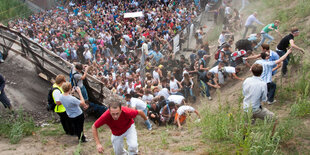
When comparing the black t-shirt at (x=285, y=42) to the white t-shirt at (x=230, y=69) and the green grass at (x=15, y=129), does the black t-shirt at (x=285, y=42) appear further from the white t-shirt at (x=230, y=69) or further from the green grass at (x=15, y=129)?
the green grass at (x=15, y=129)

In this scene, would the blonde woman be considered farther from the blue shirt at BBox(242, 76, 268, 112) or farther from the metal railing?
the blue shirt at BBox(242, 76, 268, 112)

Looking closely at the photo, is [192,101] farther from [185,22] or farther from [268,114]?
[185,22]

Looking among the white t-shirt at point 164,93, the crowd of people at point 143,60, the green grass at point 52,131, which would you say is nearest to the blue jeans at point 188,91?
the crowd of people at point 143,60

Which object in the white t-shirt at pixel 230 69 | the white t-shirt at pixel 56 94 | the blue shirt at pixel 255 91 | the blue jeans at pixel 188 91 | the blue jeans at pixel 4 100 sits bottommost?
the blue jeans at pixel 188 91

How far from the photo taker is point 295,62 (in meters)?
7.66

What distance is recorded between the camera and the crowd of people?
4625mm

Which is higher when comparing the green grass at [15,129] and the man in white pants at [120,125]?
the man in white pants at [120,125]

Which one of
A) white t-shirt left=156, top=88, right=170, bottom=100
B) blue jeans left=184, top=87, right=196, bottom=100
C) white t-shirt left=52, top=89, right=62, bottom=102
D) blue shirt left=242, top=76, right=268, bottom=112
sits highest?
blue shirt left=242, top=76, right=268, bottom=112

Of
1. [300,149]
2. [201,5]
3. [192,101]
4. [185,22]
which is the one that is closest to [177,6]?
[201,5]

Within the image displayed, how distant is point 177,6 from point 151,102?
42.1 feet

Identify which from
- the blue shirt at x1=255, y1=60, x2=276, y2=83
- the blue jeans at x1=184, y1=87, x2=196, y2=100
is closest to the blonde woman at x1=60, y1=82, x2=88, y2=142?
the blue shirt at x1=255, y1=60, x2=276, y2=83

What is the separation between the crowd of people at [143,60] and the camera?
4.62 metres

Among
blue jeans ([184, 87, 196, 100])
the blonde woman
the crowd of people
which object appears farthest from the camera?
blue jeans ([184, 87, 196, 100])

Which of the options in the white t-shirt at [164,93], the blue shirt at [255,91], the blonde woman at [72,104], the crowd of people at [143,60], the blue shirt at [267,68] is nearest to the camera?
the blue shirt at [255,91]
